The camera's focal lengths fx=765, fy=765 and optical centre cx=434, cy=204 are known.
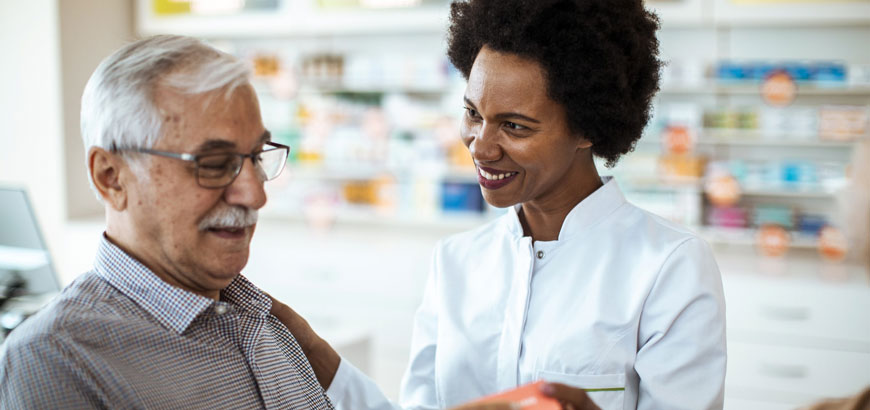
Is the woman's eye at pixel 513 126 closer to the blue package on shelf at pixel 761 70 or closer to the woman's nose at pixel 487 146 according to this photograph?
the woman's nose at pixel 487 146

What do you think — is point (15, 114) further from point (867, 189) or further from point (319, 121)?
point (867, 189)

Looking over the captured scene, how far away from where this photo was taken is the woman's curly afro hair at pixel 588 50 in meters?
1.49

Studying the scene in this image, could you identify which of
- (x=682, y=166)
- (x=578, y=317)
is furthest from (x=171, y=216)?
(x=682, y=166)

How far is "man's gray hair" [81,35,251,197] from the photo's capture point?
1138mm

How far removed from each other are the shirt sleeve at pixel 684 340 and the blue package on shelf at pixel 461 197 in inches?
117

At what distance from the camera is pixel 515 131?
149 centimetres

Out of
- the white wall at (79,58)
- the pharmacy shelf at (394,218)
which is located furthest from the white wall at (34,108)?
the pharmacy shelf at (394,218)

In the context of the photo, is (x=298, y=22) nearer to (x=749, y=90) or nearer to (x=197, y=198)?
(x=749, y=90)

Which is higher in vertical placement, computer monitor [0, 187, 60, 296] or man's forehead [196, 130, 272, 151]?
man's forehead [196, 130, 272, 151]

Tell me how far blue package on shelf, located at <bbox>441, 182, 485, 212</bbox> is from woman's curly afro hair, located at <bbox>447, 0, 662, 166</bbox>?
280cm

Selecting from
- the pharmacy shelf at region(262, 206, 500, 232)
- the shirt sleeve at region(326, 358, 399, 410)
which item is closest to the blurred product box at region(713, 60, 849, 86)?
the pharmacy shelf at region(262, 206, 500, 232)

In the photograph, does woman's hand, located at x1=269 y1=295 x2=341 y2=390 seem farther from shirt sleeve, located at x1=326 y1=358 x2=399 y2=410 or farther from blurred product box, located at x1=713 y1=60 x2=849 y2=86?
blurred product box, located at x1=713 y1=60 x2=849 y2=86

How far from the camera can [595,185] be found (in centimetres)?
160

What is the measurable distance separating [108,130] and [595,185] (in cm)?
94
